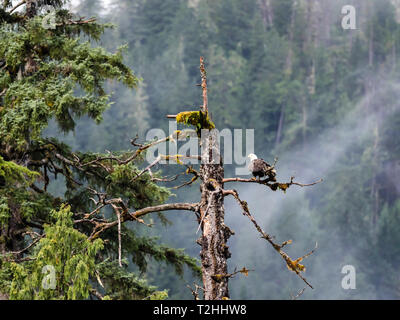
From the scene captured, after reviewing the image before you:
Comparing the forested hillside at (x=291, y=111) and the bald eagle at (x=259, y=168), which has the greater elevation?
the forested hillside at (x=291, y=111)

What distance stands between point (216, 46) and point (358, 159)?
19347 millimetres

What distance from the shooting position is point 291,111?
2778 inches

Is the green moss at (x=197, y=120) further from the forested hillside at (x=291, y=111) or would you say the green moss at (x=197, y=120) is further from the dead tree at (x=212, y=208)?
the forested hillside at (x=291, y=111)

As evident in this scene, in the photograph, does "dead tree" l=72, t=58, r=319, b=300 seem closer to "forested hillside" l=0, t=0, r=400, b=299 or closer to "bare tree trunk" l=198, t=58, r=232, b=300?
"bare tree trunk" l=198, t=58, r=232, b=300

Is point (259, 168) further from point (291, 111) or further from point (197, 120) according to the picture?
point (291, 111)

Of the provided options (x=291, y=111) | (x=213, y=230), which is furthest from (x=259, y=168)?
(x=291, y=111)

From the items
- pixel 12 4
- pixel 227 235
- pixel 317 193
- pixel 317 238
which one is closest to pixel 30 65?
pixel 12 4

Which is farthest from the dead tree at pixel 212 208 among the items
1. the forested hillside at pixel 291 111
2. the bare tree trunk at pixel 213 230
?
the forested hillside at pixel 291 111

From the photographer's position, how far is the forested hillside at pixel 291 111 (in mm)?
59688

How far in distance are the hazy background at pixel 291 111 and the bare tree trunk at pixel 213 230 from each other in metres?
47.9

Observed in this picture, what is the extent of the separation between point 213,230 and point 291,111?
215 ft

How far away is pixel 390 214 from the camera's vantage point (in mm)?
60125

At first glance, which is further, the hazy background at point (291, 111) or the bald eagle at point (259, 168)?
the hazy background at point (291, 111)

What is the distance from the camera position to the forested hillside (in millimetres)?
59688
